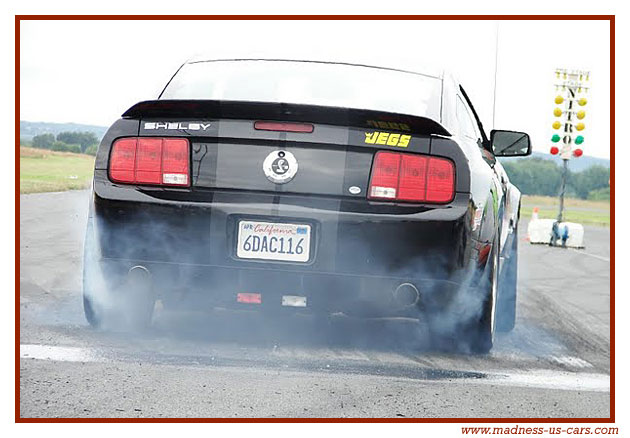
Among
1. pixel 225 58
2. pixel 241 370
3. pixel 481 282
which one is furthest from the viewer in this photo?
pixel 225 58

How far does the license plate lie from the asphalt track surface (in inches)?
20.7

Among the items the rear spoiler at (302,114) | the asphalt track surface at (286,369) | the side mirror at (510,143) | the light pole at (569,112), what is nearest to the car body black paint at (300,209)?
the rear spoiler at (302,114)

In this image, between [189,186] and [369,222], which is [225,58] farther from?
[369,222]

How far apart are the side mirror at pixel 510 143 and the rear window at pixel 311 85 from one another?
1.09 metres

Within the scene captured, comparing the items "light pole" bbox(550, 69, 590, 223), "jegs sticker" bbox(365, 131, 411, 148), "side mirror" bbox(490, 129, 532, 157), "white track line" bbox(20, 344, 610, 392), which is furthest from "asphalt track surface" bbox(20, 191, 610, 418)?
"light pole" bbox(550, 69, 590, 223)

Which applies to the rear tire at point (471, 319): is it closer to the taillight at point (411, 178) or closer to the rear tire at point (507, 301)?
the taillight at point (411, 178)

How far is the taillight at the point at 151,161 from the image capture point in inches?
171

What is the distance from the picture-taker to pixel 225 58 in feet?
17.3

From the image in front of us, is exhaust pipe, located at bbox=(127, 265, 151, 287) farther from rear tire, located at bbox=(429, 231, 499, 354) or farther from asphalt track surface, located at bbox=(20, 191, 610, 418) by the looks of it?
rear tire, located at bbox=(429, 231, 499, 354)

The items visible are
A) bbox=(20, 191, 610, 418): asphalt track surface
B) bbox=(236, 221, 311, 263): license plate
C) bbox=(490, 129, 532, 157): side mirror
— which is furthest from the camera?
bbox=(490, 129, 532, 157): side mirror

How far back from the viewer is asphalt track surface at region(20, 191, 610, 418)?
3.68 m

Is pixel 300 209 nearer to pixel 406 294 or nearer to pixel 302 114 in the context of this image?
pixel 302 114

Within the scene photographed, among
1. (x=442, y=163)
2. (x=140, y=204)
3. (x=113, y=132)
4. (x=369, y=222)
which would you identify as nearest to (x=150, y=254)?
(x=140, y=204)

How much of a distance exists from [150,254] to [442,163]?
143 cm
